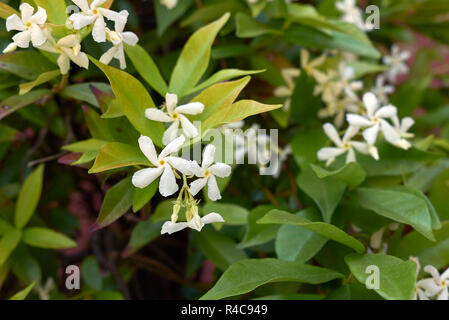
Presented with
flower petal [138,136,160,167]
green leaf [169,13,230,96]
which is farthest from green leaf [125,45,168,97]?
flower petal [138,136,160,167]

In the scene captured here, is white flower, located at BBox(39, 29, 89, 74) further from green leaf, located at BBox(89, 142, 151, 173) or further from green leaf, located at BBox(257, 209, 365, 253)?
green leaf, located at BBox(257, 209, 365, 253)

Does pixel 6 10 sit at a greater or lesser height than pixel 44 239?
greater

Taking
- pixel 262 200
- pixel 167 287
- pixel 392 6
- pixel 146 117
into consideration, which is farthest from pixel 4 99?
pixel 392 6

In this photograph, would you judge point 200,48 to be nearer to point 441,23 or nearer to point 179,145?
point 179,145

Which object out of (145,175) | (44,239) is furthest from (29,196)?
(145,175)

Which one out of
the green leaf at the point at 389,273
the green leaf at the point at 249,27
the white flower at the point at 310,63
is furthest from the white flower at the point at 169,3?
the green leaf at the point at 389,273

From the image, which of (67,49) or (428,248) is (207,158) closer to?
(67,49)

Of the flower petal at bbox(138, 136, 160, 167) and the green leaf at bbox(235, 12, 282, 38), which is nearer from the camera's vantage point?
the flower petal at bbox(138, 136, 160, 167)

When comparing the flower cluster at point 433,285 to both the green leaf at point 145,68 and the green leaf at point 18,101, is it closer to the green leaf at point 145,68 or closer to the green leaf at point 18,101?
the green leaf at point 145,68
